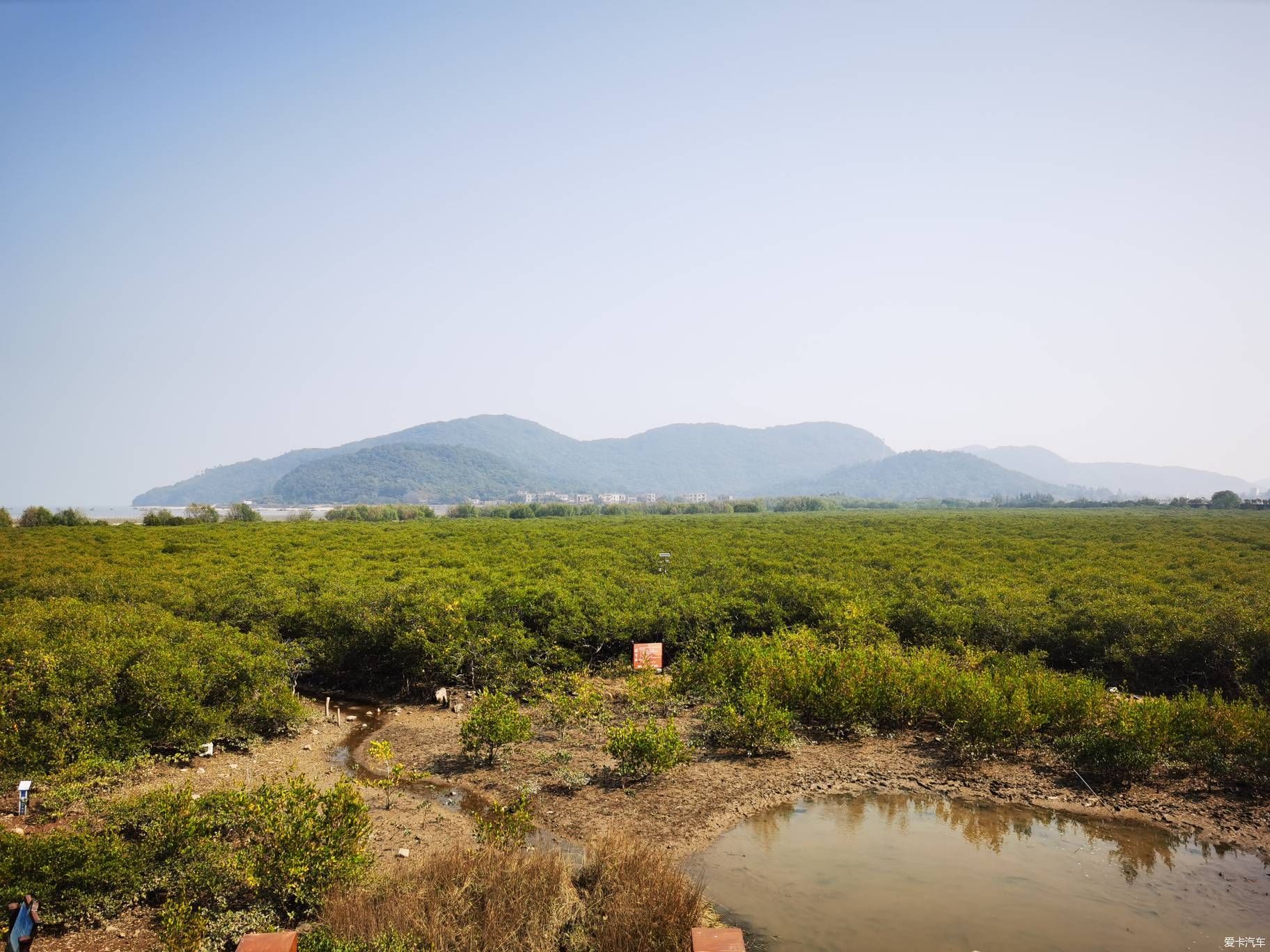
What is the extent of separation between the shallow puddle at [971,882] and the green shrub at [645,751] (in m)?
1.52

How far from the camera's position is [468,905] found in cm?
640

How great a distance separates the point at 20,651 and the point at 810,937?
1391 centimetres

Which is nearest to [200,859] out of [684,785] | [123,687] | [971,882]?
[123,687]

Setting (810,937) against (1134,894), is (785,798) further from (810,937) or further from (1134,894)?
(1134,894)

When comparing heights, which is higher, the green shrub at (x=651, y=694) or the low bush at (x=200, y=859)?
the low bush at (x=200, y=859)

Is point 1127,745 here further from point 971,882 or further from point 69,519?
point 69,519

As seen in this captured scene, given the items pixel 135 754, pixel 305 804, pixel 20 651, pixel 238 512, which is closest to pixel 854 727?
pixel 305 804

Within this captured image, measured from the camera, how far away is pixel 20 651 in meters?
12.1

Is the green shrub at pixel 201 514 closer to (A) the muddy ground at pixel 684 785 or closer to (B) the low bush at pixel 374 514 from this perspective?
(B) the low bush at pixel 374 514

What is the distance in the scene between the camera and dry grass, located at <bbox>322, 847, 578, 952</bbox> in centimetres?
607

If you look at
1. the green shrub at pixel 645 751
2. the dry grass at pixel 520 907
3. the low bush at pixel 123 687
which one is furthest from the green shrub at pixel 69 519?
the dry grass at pixel 520 907

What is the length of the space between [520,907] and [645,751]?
4239 mm

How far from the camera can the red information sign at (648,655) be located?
16812 millimetres

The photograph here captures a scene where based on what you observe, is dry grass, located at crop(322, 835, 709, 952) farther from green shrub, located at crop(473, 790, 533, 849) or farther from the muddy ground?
the muddy ground
